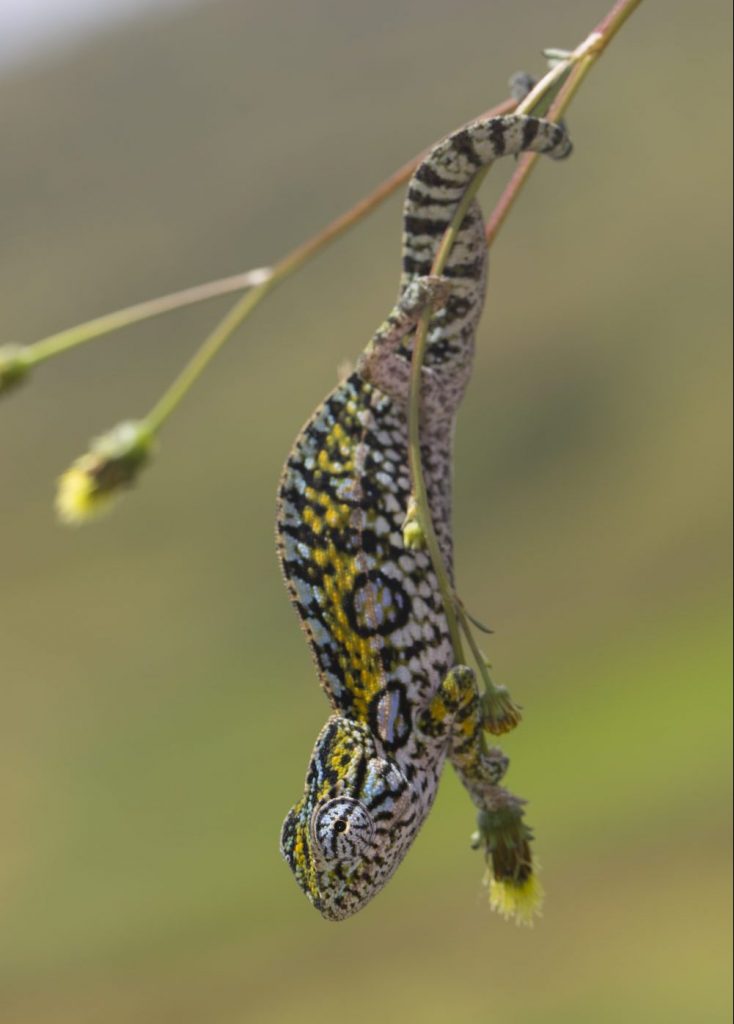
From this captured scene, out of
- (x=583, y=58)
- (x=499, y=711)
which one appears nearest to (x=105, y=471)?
(x=499, y=711)

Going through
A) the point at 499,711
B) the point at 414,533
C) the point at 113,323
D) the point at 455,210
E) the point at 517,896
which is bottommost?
the point at 517,896

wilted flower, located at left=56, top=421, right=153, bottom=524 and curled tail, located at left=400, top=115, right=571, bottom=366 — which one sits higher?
curled tail, located at left=400, top=115, right=571, bottom=366

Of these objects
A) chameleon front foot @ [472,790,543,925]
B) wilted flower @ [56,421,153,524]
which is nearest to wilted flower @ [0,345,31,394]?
wilted flower @ [56,421,153,524]

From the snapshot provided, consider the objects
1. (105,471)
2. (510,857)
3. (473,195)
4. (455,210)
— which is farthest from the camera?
(455,210)

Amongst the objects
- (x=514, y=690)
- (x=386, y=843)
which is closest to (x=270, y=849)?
(x=514, y=690)

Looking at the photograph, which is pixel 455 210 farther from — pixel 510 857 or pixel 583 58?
pixel 510 857

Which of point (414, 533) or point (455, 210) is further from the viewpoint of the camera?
point (455, 210)

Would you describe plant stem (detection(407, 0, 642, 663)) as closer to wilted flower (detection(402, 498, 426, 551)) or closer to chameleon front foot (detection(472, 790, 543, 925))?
wilted flower (detection(402, 498, 426, 551))

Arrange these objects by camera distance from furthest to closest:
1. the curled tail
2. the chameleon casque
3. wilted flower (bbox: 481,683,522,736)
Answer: the chameleon casque < the curled tail < wilted flower (bbox: 481,683,522,736)

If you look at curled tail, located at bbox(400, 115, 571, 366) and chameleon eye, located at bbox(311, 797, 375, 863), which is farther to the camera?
chameleon eye, located at bbox(311, 797, 375, 863)
